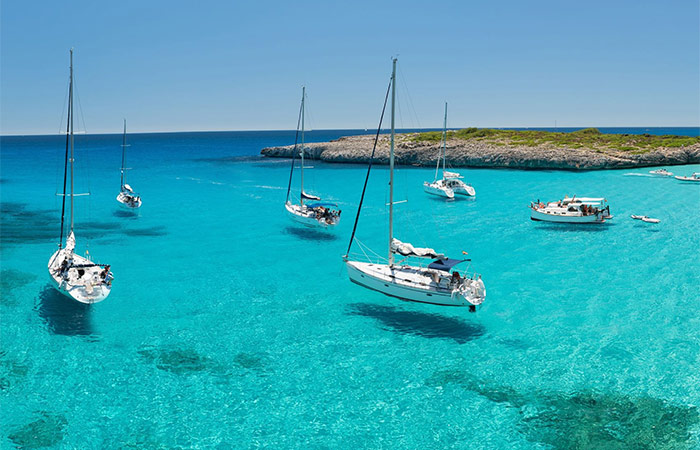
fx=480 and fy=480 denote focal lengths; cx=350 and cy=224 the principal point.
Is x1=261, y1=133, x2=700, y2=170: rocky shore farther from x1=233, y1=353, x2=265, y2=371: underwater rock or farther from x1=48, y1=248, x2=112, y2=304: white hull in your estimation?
x1=48, y1=248, x2=112, y2=304: white hull

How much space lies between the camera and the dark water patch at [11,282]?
2862 centimetres

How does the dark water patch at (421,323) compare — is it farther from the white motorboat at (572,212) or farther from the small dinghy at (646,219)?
the small dinghy at (646,219)

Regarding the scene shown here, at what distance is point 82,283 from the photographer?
1035 inches

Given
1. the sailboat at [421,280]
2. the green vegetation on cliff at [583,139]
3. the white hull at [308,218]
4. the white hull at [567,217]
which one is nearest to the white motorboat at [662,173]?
the green vegetation on cliff at [583,139]

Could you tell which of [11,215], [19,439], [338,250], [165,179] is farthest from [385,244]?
[165,179]

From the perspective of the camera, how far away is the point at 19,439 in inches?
651

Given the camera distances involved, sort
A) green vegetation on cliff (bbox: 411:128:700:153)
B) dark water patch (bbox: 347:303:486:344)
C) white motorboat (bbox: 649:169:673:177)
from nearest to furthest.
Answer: dark water patch (bbox: 347:303:486:344)
white motorboat (bbox: 649:169:673:177)
green vegetation on cliff (bbox: 411:128:700:153)

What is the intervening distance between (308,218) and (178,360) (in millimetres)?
26384

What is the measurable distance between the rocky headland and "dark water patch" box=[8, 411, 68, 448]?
96.0m

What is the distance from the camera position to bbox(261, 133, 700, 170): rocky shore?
9475 centimetres

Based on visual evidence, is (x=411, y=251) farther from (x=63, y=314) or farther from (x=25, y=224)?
(x=25, y=224)

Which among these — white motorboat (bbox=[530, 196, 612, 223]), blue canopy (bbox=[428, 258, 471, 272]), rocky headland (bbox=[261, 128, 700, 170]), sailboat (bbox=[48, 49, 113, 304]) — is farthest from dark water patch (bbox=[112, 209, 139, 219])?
rocky headland (bbox=[261, 128, 700, 170])

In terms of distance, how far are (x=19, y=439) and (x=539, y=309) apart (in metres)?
24.6

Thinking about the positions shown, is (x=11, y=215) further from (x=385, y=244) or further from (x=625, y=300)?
(x=625, y=300)
